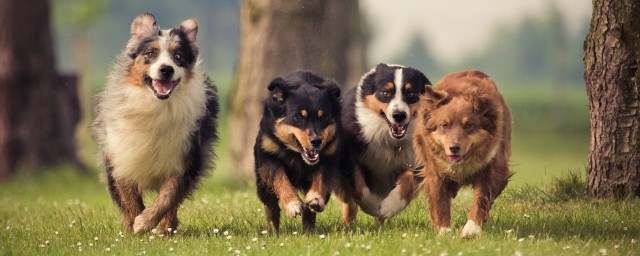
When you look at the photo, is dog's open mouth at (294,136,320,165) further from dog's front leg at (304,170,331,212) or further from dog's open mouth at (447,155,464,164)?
dog's open mouth at (447,155,464,164)

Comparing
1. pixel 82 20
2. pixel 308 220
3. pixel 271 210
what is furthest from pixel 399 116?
pixel 82 20

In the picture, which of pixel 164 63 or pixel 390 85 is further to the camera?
A: pixel 390 85

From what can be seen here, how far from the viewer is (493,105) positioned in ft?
23.5

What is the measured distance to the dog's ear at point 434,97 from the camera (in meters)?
7.15

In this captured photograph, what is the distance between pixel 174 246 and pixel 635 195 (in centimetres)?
473

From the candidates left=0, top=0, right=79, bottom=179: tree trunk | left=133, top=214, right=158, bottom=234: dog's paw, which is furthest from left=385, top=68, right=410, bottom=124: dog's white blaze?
left=0, top=0, right=79, bottom=179: tree trunk

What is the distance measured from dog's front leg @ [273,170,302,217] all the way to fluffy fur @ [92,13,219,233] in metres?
0.84

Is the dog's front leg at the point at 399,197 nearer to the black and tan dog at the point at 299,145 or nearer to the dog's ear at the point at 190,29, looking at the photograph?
the black and tan dog at the point at 299,145

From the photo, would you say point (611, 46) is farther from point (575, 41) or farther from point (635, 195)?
point (575, 41)

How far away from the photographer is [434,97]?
717 cm

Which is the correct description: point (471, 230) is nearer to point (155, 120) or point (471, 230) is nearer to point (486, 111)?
point (486, 111)

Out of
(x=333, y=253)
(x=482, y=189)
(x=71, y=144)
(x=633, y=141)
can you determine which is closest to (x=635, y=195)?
(x=633, y=141)

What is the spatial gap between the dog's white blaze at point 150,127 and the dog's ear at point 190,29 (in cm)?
24

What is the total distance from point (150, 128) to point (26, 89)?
8900mm
